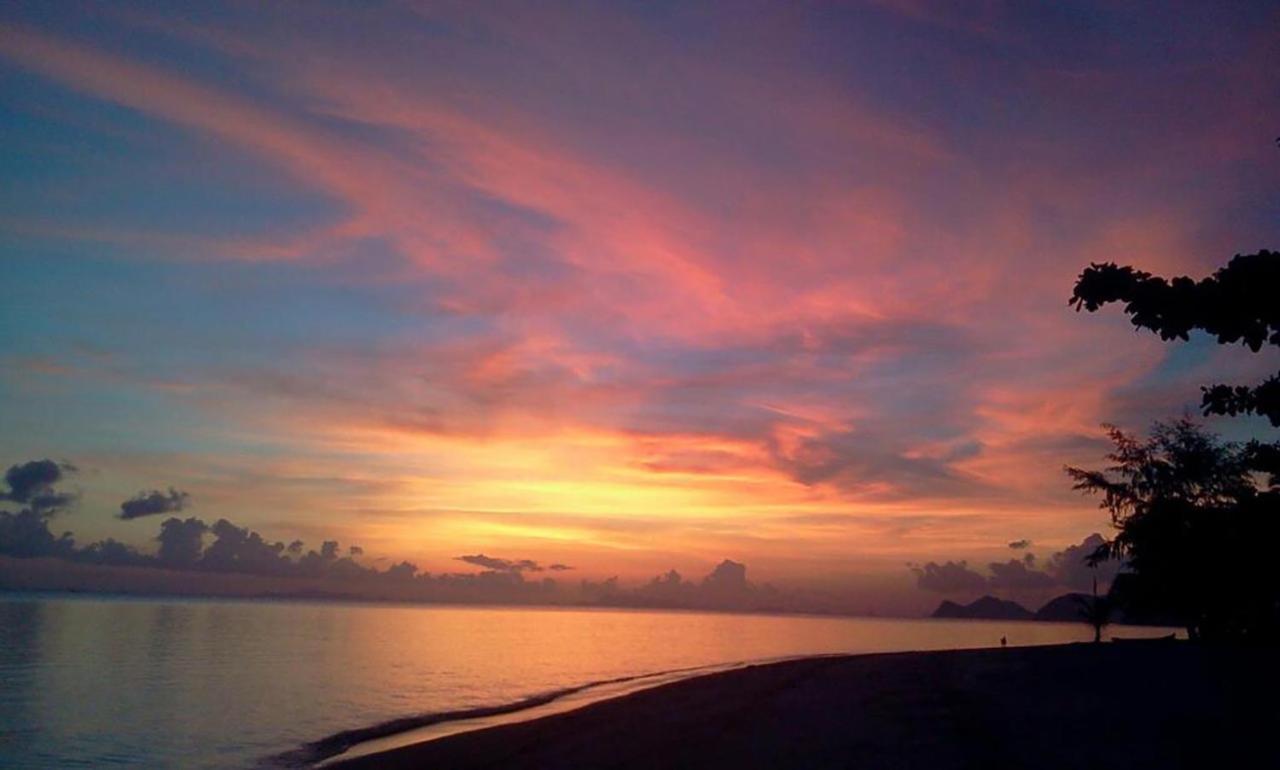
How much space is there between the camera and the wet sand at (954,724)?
1916 cm

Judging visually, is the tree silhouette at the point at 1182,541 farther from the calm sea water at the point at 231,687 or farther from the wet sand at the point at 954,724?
the calm sea water at the point at 231,687

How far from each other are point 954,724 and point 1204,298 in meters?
19.6

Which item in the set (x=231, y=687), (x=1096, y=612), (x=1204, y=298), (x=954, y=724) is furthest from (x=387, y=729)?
(x=1096, y=612)

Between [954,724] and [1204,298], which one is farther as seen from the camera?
[954,724]

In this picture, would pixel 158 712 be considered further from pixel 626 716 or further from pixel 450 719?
pixel 626 716

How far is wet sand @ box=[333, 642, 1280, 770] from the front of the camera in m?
19.2

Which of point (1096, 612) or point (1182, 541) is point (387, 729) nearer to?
point (1182, 541)

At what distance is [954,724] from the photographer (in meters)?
23.7

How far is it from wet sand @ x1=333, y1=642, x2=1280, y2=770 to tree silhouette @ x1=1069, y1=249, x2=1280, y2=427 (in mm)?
13703

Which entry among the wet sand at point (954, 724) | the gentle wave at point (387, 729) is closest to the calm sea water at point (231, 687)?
the gentle wave at point (387, 729)

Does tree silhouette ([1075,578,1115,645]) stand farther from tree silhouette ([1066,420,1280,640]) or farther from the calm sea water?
the calm sea water

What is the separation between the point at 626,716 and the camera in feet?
105

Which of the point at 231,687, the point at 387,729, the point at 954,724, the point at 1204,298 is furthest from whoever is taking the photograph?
the point at 231,687

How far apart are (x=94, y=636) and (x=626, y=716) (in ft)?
319
